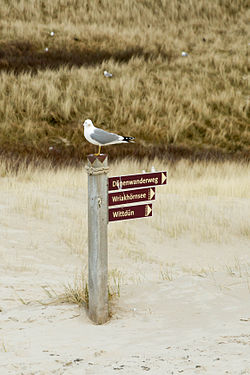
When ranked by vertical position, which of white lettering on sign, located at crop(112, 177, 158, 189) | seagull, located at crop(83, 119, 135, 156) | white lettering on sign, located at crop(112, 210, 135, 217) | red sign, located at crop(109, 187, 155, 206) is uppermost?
seagull, located at crop(83, 119, 135, 156)

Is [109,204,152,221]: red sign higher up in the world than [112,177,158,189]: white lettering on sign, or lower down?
lower down

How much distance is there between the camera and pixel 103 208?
17.5ft

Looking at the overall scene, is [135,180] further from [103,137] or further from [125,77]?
[125,77]

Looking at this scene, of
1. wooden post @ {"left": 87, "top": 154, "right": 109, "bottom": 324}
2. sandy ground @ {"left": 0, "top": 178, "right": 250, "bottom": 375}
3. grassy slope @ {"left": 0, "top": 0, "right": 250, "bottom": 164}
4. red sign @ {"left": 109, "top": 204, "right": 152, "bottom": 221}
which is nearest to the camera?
sandy ground @ {"left": 0, "top": 178, "right": 250, "bottom": 375}

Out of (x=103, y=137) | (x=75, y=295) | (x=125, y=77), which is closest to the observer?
(x=103, y=137)

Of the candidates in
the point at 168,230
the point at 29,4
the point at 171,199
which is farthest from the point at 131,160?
the point at 29,4

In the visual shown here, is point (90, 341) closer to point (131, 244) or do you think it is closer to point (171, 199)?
point (131, 244)

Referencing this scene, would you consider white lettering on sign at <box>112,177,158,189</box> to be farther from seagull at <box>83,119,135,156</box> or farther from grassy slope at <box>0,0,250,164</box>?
grassy slope at <box>0,0,250,164</box>

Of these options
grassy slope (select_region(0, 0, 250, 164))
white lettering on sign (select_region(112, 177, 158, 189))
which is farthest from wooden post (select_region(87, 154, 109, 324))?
grassy slope (select_region(0, 0, 250, 164))

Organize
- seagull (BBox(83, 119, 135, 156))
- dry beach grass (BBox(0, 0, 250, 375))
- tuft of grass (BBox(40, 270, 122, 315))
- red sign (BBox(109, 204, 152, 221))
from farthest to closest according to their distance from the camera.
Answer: tuft of grass (BBox(40, 270, 122, 315)) < seagull (BBox(83, 119, 135, 156)) < red sign (BBox(109, 204, 152, 221)) < dry beach grass (BBox(0, 0, 250, 375))

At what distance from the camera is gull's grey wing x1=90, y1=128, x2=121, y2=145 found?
18.3ft

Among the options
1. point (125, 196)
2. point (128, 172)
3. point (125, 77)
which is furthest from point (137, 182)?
point (125, 77)

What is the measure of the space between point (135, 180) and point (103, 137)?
0.53 m

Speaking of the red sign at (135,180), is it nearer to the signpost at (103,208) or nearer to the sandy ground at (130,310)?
the signpost at (103,208)
